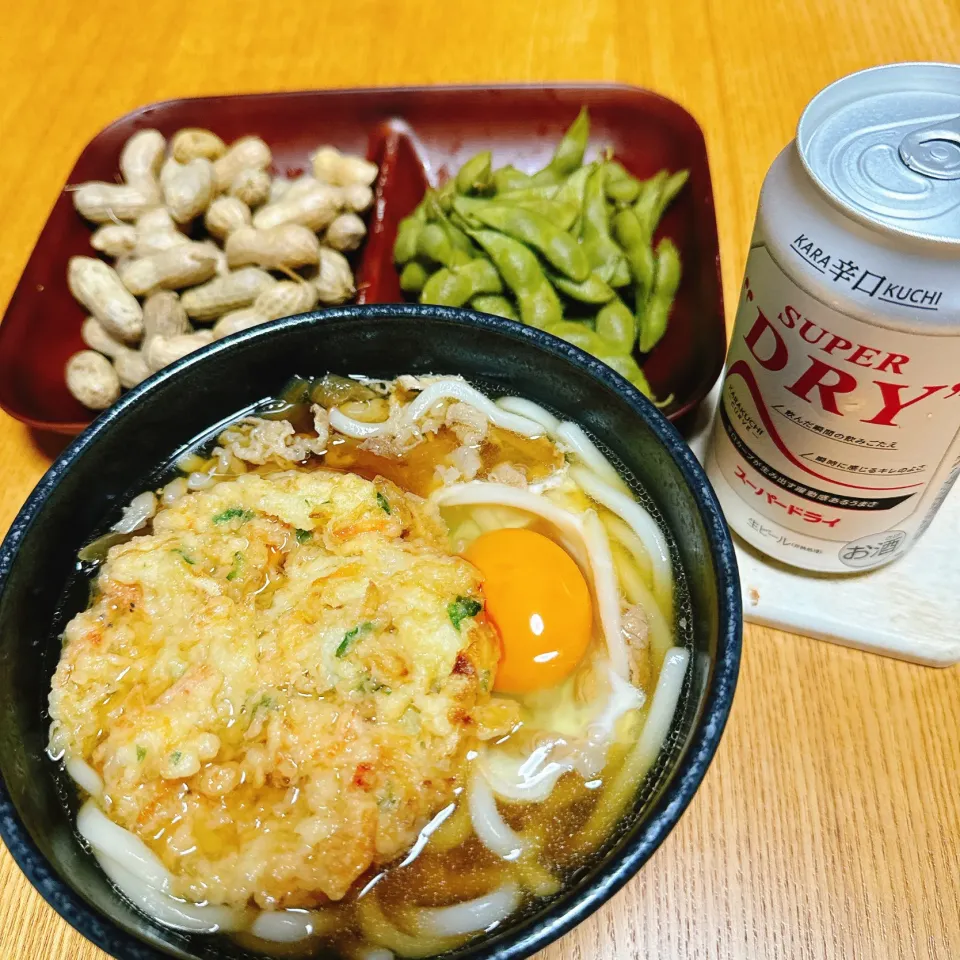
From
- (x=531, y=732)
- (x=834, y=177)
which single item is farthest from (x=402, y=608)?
(x=834, y=177)

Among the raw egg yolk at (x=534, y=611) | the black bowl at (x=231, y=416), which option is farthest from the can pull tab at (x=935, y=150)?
the raw egg yolk at (x=534, y=611)

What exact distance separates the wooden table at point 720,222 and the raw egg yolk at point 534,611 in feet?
Result: 1.20

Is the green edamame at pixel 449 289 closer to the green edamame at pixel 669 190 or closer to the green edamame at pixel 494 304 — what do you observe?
the green edamame at pixel 494 304

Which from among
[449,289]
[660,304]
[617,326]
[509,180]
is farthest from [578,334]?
[509,180]

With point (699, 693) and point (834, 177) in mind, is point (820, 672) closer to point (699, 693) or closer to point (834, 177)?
point (699, 693)

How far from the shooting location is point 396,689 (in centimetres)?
110

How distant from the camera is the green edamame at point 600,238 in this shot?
191cm

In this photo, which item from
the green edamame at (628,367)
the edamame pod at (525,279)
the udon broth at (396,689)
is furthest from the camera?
the edamame pod at (525,279)

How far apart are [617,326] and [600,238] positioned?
250 millimetres

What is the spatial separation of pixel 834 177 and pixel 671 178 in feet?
3.48

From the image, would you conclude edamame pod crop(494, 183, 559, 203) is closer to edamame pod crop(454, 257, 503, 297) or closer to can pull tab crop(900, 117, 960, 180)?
edamame pod crop(454, 257, 503, 297)

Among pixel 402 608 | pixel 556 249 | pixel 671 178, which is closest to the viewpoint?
pixel 402 608

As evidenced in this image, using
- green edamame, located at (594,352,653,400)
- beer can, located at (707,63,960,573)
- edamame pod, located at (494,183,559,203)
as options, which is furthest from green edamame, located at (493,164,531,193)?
beer can, located at (707,63,960,573)

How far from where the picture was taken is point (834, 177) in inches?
39.1
